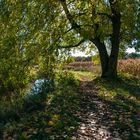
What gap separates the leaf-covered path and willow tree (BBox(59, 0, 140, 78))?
18.6 ft

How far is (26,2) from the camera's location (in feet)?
58.8

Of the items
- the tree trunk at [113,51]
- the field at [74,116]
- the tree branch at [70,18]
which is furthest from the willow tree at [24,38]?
the tree trunk at [113,51]

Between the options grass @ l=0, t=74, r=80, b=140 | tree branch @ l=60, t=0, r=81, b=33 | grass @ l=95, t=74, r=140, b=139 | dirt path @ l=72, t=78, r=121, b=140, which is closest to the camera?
dirt path @ l=72, t=78, r=121, b=140

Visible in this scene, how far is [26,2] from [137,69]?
58.2 feet

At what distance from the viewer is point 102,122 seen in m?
12.8

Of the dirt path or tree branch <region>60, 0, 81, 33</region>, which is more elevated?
tree branch <region>60, 0, 81, 33</region>

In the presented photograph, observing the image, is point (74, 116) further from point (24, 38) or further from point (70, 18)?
point (70, 18)

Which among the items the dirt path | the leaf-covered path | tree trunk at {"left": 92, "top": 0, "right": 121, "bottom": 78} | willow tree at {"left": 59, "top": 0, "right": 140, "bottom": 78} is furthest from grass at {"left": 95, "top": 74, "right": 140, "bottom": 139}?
willow tree at {"left": 59, "top": 0, "right": 140, "bottom": 78}

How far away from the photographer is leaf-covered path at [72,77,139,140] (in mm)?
11242

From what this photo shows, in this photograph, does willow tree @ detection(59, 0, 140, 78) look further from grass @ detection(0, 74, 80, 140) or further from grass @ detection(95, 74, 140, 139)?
grass @ detection(0, 74, 80, 140)

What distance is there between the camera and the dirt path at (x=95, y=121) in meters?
11.2

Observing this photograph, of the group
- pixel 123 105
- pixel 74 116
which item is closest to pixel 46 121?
pixel 74 116

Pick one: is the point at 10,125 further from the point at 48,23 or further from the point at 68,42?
the point at 68,42

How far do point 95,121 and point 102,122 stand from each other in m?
→ 0.24
